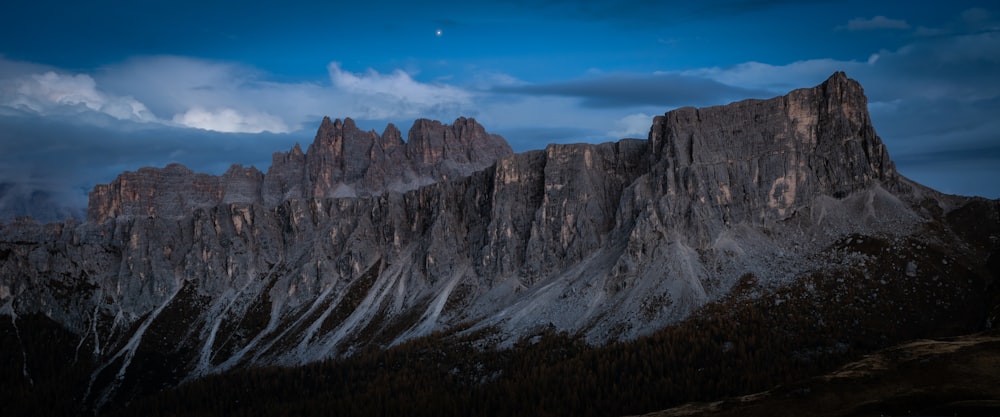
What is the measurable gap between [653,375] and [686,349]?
12.5m

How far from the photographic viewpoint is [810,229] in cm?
17538

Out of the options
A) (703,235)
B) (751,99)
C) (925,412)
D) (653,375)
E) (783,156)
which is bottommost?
(653,375)

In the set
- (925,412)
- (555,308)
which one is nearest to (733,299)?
(555,308)

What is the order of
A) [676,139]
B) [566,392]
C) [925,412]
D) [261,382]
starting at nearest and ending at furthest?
1. [925,412]
2. [566,392]
3. [261,382]
4. [676,139]

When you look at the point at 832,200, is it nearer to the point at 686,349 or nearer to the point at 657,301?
the point at 657,301

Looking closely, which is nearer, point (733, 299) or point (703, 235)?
point (733, 299)

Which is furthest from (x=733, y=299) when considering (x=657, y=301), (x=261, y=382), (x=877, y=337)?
(x=261, y=382)

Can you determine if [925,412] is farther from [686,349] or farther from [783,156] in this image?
[783,156]

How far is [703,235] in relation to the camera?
596ft

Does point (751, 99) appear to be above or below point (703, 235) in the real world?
above

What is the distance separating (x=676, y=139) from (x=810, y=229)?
42940mm

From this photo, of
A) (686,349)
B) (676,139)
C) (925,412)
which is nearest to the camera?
(925,412)

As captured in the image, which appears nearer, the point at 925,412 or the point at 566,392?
the point at 925,412

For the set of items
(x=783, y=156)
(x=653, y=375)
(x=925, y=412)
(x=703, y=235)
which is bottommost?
(x=653, y=375)
